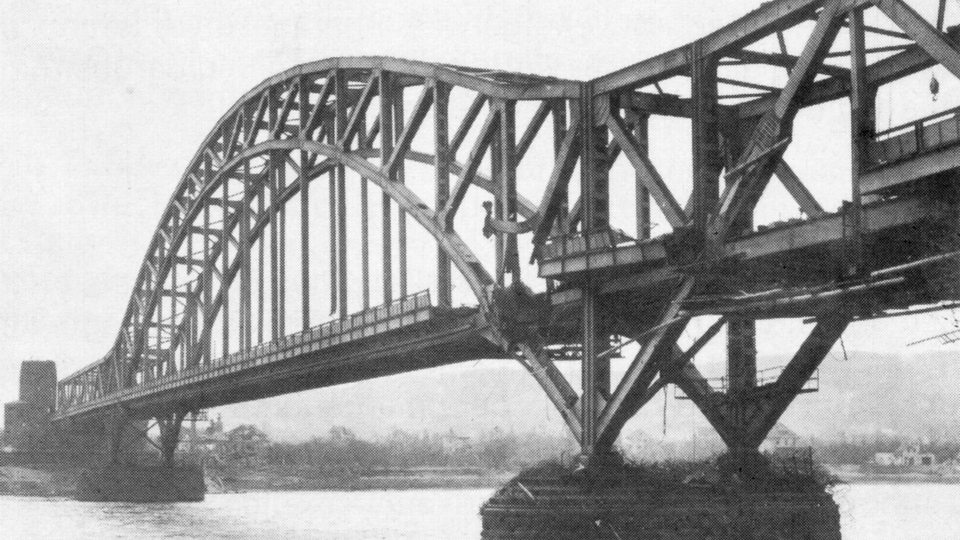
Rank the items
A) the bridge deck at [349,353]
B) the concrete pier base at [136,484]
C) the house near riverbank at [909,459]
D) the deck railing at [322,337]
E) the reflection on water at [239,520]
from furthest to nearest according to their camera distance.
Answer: the house near riverbank at [909,459] → the concrete pier base at [136,484] → the reflection on water at [239,520] → the deck railing at [322,337] → the bridge deck at [349,353]

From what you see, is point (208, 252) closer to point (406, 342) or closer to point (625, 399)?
point (406, 342)

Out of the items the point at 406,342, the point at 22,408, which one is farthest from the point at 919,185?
the point at 22,408

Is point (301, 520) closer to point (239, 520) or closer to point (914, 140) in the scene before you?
point (239, 520)

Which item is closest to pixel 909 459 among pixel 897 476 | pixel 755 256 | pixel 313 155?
pixel 897 476

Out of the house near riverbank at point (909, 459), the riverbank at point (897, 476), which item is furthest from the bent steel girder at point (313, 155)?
the house near riverbank at point (909, 459)

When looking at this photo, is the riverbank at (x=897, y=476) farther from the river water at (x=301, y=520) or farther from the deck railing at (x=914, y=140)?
the deck railing at (x=914, y=140)

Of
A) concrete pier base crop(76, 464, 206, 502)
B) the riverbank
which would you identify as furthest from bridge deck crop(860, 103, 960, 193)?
the riverbank

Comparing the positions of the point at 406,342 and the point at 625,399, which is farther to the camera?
the point at 406,342
